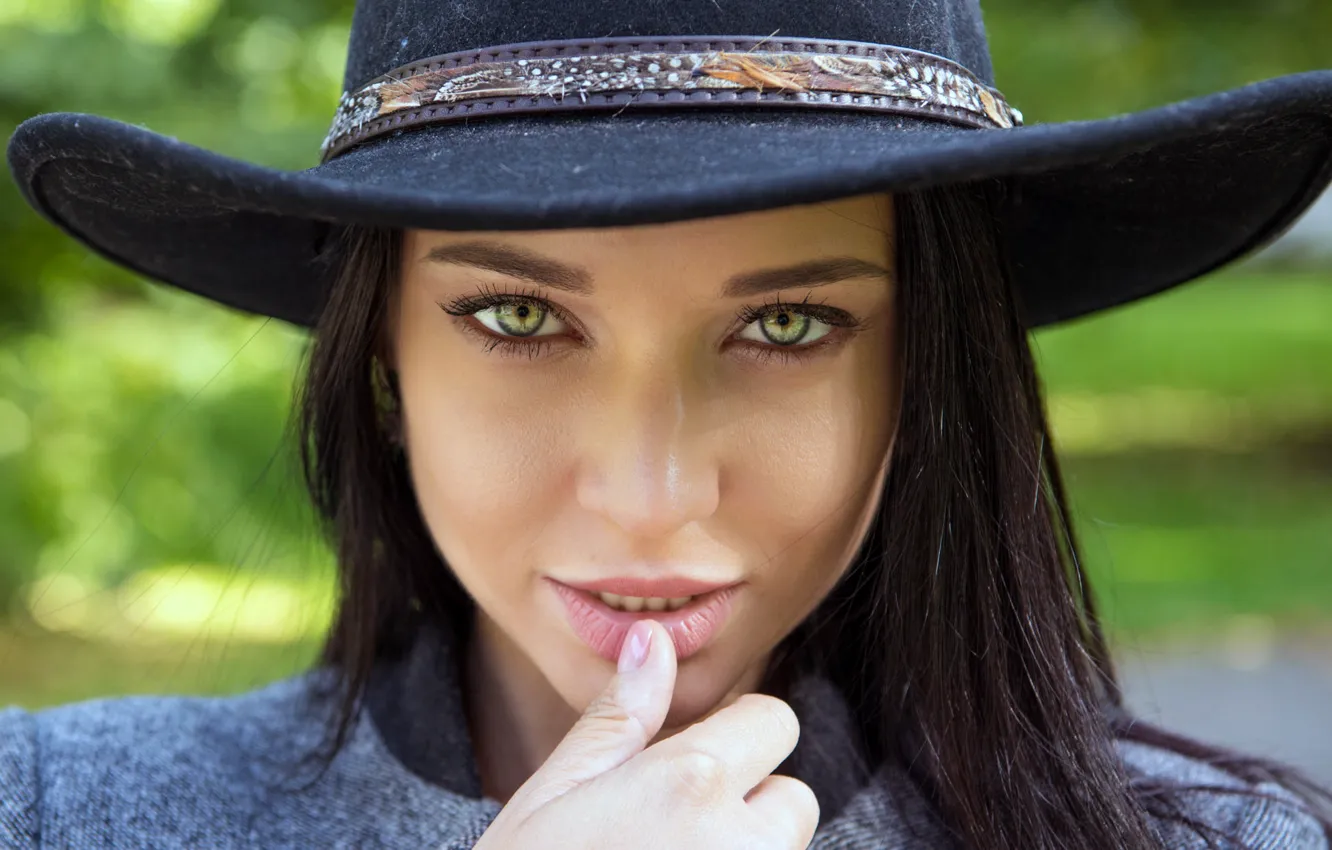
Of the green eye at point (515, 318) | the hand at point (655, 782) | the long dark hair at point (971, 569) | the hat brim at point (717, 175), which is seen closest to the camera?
the hat brim at point (717, 175)

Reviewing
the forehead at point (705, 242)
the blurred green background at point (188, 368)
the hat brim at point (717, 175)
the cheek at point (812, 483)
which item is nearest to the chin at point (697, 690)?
the cheek at point (812, 483)

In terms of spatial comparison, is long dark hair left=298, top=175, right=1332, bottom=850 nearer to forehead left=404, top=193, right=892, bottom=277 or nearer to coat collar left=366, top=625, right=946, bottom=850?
coat collar left=366, top=625, right=946, bottom=850

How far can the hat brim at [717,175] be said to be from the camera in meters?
1.20

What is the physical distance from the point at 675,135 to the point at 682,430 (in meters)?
0.33

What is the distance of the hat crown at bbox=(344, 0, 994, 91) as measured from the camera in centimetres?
139

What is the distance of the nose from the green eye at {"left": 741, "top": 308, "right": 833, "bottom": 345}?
12 centimetres

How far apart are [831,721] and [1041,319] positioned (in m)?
0.71

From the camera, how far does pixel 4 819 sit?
Answer: 67.8 inches

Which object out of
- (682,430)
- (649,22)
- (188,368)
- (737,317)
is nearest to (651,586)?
(682,430)

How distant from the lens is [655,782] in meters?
1.36

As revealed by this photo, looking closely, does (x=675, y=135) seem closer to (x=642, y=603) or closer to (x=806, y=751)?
(x=642, y=603)

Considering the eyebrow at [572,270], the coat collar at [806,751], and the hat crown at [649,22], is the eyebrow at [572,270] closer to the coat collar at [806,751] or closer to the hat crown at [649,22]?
the hat crown at [649,22]

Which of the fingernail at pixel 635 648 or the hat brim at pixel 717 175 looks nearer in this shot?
the hat brim at pixel 717 175

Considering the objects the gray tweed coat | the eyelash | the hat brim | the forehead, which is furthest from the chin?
the hat brim
